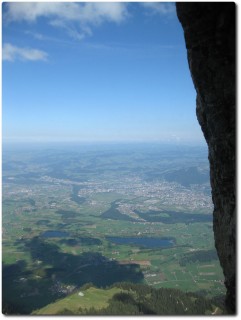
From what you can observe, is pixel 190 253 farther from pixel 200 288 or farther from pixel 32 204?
pixel 32 204

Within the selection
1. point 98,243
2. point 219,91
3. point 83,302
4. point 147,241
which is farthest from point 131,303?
point 147,241

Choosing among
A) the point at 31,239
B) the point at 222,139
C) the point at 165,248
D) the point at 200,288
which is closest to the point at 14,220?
the point at 31,239

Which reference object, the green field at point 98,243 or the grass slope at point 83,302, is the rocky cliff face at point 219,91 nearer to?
the grass slope at point 83,302

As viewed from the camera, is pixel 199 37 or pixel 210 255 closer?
pixel 199 37

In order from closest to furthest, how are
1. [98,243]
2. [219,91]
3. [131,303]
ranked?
1. [219,91]
2. [131,303]
3. [98,243]

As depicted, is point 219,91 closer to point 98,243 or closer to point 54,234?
point 98,243

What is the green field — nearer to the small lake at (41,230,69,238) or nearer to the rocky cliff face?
the small lake at (41,230,69,238)
